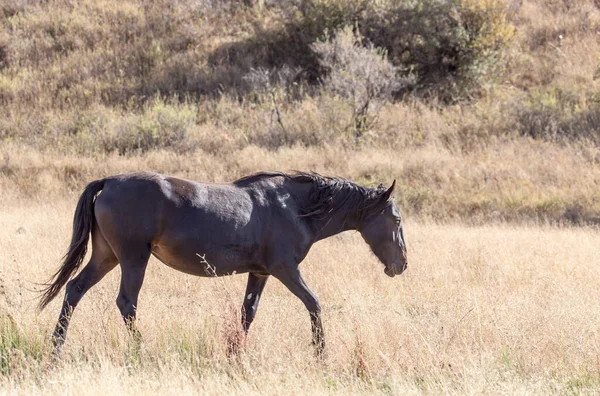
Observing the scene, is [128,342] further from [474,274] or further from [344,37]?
[344,37]

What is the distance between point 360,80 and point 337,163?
3.38 metres

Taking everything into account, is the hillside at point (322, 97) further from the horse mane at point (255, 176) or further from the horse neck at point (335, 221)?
the horse mane at point (255, 176)

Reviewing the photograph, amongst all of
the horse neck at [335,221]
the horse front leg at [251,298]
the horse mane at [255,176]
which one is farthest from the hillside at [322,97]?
the horse front leg at [251,298]

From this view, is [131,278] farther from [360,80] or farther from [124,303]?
[360,80]

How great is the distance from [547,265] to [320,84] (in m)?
12.5

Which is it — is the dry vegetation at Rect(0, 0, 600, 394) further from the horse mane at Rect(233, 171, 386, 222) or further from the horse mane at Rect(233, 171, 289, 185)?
the horse mane at Rect(233, 171, 289, 185)

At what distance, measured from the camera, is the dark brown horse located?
624 centimetres

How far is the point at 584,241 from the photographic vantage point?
38.1 feet

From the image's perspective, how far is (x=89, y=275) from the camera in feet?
21.2

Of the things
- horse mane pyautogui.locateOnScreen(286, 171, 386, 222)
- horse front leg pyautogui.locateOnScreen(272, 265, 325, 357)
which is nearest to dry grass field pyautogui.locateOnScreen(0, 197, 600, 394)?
horse front leg pyautogui.locateOnScreen(272, 265, 325, 357)

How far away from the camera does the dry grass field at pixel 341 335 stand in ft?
17.9

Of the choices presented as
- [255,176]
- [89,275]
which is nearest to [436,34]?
[255,176]

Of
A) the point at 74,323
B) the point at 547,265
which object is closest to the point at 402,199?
the point at 547,265

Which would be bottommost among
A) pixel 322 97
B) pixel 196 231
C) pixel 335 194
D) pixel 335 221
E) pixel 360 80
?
A: pixel 322 97
